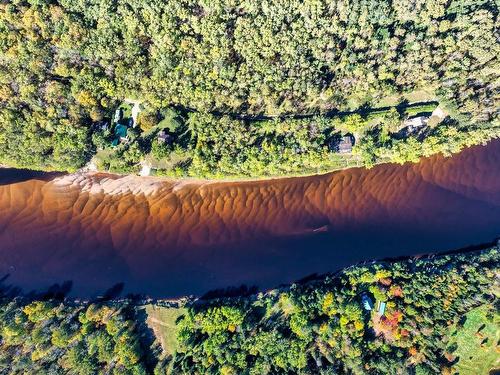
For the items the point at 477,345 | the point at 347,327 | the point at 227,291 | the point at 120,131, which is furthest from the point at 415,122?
the point at 120,131

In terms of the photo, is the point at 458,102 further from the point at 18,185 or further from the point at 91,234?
the point at 18,185

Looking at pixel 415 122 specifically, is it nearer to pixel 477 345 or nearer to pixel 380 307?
pixel 380 307

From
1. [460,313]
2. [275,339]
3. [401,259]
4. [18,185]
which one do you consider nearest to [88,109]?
[18,185]

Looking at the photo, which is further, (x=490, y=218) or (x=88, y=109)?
(x=490, y=218)

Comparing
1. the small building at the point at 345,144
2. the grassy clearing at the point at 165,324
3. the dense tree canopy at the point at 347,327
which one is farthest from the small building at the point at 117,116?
the small building at the point at 345,144

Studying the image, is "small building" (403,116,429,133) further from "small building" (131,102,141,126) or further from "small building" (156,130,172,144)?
"small building" (131,102,141,126)

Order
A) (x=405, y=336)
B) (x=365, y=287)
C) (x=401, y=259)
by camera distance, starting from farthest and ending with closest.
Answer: (x=401, y=259) → (x=365, y=287) → (x=405, y=336)

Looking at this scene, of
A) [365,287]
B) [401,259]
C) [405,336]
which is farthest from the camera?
[401,259]
